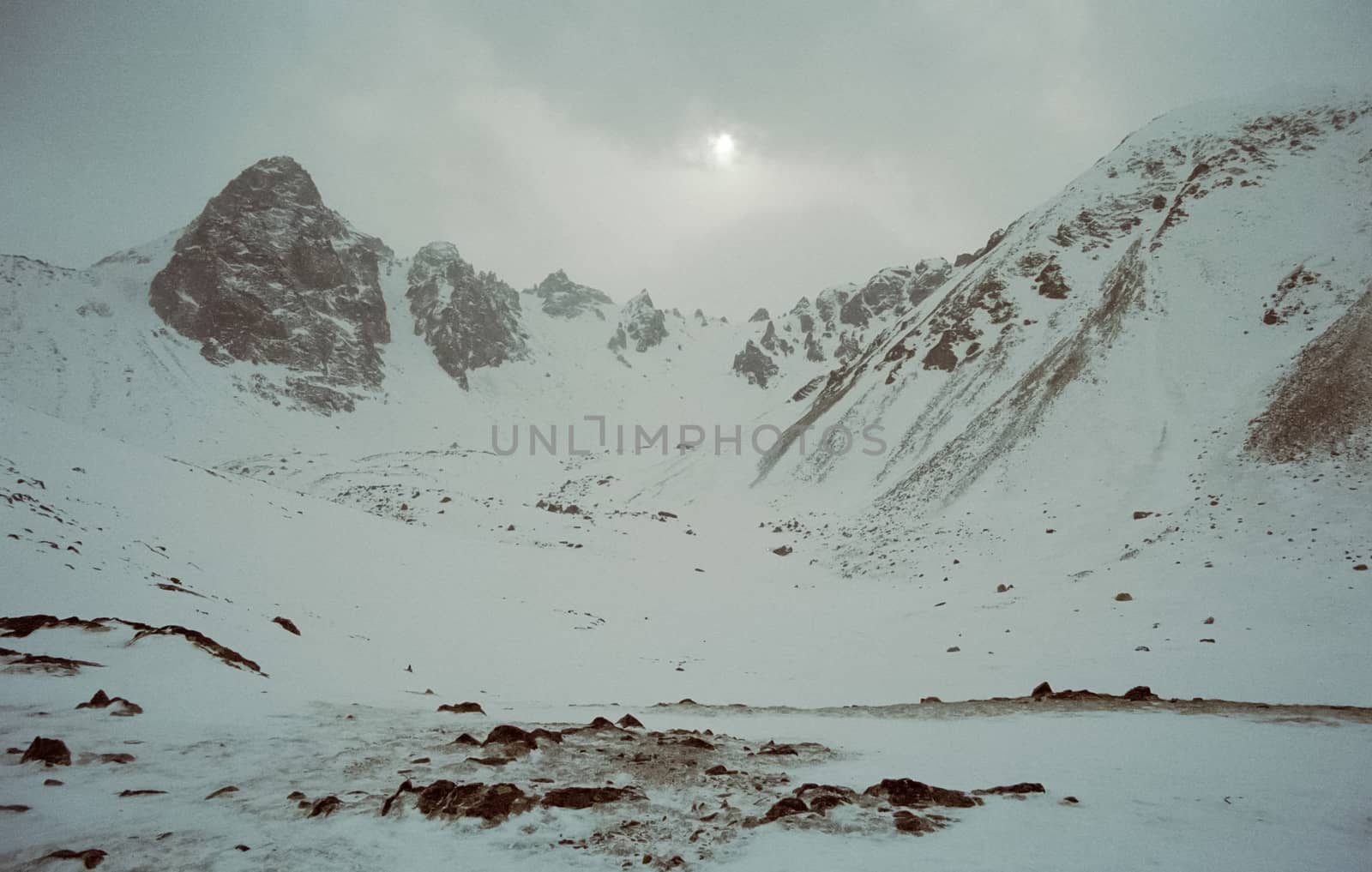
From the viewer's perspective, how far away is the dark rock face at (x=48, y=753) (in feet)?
16.2

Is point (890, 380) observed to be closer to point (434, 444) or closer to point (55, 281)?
point (434, 444)

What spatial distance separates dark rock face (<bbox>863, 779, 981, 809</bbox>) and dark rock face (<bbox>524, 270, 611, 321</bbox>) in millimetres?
137308

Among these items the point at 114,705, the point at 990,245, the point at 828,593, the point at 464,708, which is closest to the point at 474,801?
the point at 464,708

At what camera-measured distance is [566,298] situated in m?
144

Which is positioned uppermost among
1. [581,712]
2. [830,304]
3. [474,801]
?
[830,304]

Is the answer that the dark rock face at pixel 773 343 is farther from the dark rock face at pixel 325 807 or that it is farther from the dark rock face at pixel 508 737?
the dark rock face at pixel 325 807

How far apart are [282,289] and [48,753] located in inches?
3821

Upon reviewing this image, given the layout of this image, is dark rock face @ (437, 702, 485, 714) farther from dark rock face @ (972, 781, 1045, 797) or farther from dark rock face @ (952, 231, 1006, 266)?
dark rock face @ (952, 231, 1006, 266)

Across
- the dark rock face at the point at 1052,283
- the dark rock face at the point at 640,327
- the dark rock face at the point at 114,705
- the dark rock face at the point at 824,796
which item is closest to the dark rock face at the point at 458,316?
the dark rock face at the point at 640,327

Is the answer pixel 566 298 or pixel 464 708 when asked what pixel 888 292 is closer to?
pixel 566 298

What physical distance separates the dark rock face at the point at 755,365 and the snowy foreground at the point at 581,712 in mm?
89871

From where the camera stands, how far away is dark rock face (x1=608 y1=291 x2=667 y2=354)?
127062 millimetres

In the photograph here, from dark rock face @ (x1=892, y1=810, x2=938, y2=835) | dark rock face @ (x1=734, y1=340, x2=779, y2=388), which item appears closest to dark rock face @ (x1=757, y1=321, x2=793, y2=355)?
dark rock face @ (x1=734, y1=340, x2=779, y2=388)

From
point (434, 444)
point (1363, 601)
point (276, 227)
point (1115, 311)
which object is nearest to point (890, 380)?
point (1115, 311)
